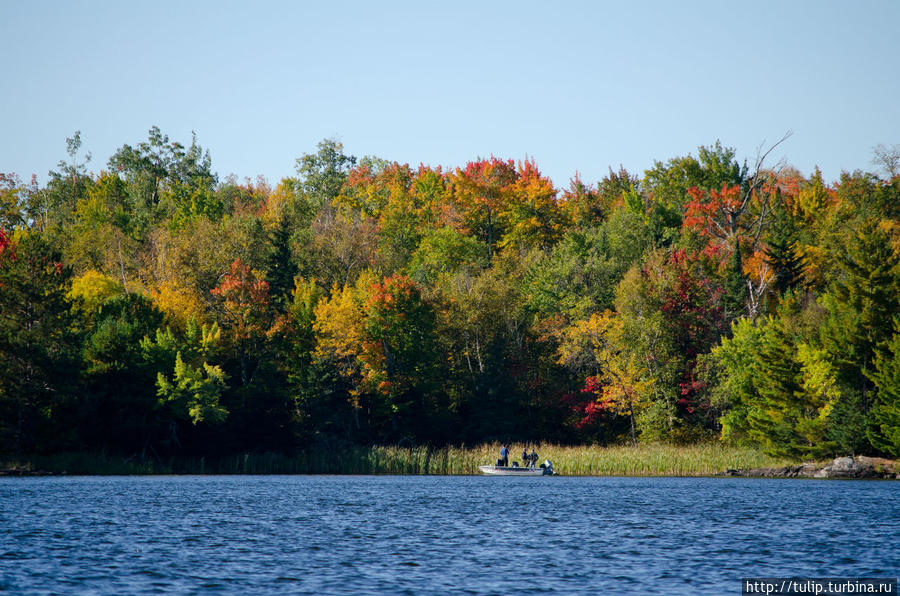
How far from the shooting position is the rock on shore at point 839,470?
56812 millimetres

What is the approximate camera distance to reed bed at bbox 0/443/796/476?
6125cm

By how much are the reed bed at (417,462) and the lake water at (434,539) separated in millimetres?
13944

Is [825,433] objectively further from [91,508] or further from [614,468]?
[91,508]

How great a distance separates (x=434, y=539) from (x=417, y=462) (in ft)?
130

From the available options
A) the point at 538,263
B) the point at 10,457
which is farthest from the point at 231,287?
the point at 538,263

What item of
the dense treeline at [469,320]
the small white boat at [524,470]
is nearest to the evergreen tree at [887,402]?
the dense treeline at [469,320]

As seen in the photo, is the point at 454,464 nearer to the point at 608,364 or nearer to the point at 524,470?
the point at 524,470

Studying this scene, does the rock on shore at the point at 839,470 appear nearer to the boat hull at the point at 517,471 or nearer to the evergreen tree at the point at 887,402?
the evergreen tree at the point at 887,402

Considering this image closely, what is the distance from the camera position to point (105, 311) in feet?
233

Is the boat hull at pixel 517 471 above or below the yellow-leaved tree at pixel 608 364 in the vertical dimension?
below

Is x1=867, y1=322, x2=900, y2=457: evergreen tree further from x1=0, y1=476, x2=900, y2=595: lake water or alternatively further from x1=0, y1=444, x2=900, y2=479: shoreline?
x1=0, y1=476, x2=900, y2=595: lake water

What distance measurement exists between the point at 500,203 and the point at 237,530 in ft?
263

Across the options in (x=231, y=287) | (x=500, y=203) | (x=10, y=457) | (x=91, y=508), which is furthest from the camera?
(x=500, y=203)

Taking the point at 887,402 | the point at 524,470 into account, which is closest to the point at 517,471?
the point at 524,470
